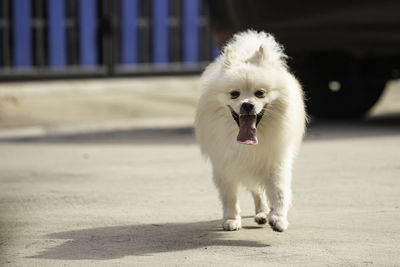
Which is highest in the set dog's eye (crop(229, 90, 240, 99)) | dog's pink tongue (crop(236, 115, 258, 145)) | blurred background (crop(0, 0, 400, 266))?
dog's eye (crop(229, 90, 240, 99))

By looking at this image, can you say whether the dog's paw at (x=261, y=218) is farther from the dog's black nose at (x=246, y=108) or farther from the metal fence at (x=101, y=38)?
the metal fence at (x=101, y=38)

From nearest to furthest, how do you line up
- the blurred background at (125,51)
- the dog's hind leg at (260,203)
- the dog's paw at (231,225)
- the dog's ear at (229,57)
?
the dog's ear at (229,57), the dog's paw at (231,225), the dog's hind leg at (260,203), the blurred background at (125,51)

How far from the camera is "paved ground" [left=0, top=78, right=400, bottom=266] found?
537 cm

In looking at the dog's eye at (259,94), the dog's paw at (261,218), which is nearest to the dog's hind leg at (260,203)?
the dog's paw at (261,218)

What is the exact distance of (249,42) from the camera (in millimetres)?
6137

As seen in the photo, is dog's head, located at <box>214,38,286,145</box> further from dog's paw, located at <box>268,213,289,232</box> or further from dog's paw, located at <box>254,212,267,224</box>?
dog's paw, located at <box>254,212,267,224</box>

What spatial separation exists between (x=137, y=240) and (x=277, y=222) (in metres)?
0.80

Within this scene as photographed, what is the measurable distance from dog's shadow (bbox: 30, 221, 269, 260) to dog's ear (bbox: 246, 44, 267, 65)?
3.33 ft

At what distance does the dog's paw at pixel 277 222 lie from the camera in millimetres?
5695

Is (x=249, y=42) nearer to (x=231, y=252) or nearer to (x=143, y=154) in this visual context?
(x=231, y=252)

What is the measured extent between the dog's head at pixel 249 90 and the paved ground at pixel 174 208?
26.0 inches

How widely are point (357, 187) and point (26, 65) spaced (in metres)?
9.37

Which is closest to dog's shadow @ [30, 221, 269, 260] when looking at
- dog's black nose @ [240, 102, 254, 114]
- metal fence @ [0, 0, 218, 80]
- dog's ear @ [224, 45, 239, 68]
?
dog's black nose @ [240, 102, 254, 114]

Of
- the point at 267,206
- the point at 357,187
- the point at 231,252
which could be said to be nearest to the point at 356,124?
the point at 357,187
